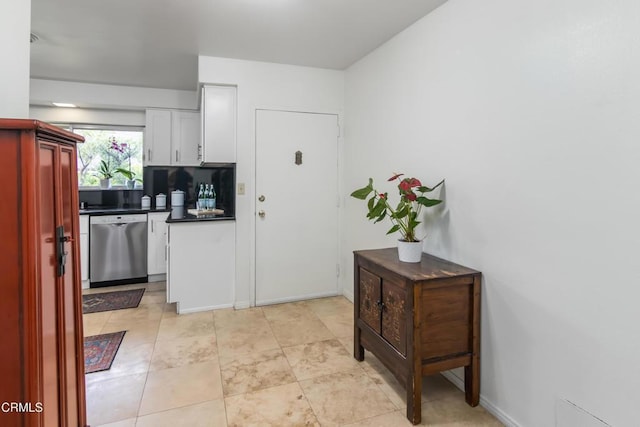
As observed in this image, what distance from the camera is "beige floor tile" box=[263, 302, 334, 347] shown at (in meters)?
2.77

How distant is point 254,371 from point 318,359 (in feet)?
1.48

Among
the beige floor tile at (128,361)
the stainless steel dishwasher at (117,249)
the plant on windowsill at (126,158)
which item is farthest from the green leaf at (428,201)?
the plant on windowsill at (126,158)

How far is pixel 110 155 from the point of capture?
180 inches

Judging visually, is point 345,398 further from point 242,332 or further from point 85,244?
point 85,244

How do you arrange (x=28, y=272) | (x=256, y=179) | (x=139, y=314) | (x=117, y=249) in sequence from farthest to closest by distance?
1. (x=117, y=249)
2. (x=256, y=179)
3. (x=139, y=314)
4. (x=28, y=272)

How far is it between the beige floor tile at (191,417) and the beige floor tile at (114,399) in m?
0.13

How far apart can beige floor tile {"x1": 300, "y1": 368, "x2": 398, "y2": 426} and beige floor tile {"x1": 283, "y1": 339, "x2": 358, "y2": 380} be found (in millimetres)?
70

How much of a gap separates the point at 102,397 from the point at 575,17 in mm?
3020

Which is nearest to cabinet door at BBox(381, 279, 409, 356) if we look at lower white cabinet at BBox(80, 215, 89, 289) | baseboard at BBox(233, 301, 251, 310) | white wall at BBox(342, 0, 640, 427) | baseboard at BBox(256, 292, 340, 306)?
white wall at BBox(342, 0, 640, 427)

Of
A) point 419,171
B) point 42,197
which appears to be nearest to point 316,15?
point 419,171

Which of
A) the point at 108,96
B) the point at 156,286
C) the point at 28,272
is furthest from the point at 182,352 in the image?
the point at 108,96

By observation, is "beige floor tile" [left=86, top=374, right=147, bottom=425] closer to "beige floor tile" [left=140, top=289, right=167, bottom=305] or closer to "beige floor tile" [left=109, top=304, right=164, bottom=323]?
"beige floor tile" [left=109, top=304, right=164, bottom=323]

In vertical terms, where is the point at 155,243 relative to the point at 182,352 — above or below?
above

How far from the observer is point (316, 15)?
7.84 feet
